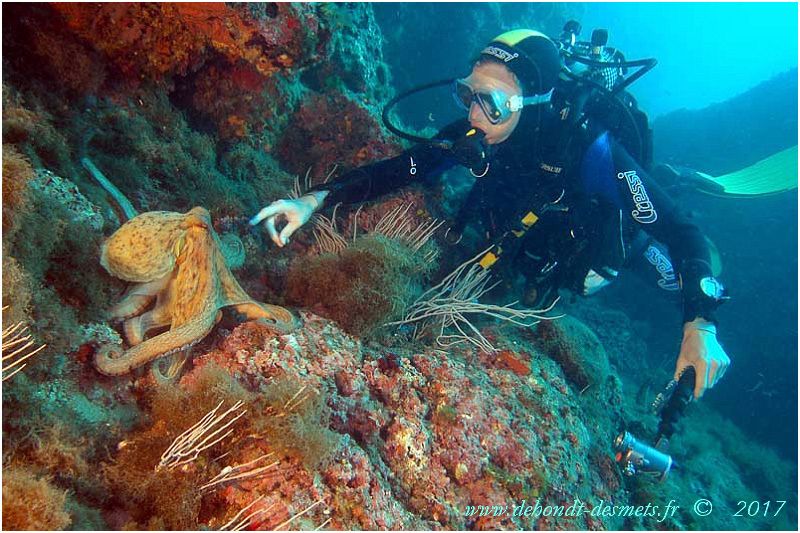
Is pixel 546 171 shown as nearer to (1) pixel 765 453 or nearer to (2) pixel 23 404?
(2) pixel 23 404

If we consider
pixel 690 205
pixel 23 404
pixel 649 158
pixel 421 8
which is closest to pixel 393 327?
pixel 23 404

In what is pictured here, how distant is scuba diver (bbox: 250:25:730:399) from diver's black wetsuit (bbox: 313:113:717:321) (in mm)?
11

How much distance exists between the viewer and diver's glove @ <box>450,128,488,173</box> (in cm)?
390

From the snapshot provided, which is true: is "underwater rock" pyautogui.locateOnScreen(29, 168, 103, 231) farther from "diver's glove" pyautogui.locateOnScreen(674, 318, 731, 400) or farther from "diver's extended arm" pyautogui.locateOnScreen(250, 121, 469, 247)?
"diver's glove" pyautogui.locateOnScreen(674, 318, 731, 400)

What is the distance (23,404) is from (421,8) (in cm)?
1294

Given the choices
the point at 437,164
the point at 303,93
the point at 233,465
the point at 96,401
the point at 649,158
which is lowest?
the point at 233,465

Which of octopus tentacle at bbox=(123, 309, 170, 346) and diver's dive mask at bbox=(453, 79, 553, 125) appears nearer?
octopus tentacle at bbox=(123, 309, 170, 346)

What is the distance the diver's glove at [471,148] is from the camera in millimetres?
3902

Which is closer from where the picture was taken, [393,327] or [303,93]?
[393,327]

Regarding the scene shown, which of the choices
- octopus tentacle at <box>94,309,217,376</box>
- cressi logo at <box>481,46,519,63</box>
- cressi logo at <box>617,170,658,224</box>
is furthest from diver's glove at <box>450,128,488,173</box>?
octopus tentacle at <box>94,309,217,376</box>

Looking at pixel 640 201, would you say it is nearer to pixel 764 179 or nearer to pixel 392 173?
pixel 392 173

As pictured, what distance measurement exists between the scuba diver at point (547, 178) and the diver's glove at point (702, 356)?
15mm

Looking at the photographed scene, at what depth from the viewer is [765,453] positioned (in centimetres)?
986
